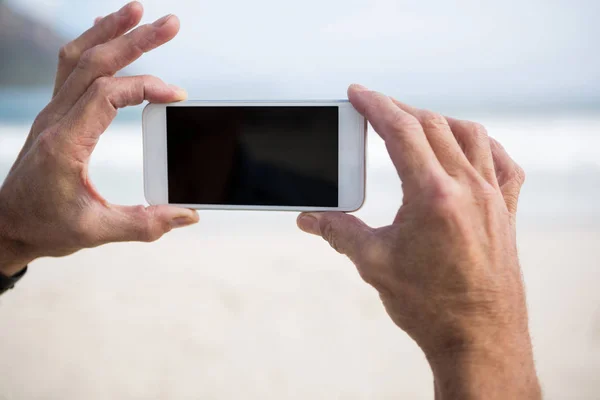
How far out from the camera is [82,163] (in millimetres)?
1198

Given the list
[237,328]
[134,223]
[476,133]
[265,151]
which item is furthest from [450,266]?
[237,328]

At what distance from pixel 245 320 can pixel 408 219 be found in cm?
217

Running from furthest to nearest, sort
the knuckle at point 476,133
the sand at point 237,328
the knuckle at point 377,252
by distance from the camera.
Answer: the sand at point 237,328
the knuckle at point 476,133
the knuckle at point 377,252

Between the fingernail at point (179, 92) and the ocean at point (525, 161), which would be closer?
the fingernail at point (179, 92)

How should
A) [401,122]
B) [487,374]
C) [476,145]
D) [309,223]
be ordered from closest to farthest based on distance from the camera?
1. [487,374]
2. [401,122]
3. [476,145]
4. [309,223]

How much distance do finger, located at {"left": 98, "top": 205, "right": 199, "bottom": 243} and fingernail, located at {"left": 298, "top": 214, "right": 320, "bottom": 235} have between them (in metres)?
0.32

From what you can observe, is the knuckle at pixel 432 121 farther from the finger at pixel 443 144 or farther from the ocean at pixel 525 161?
the ocean at pixel 525 161

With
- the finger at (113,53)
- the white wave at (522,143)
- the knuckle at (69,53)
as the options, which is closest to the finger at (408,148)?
the finger at (113,53)

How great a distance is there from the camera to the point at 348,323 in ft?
9.60

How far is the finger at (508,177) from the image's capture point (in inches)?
47.9

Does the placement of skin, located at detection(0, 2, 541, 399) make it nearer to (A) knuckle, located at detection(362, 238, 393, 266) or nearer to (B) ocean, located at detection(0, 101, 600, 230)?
(A) knuckle, located at detection(362, 238, 393, 266)

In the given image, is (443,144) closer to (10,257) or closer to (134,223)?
(134,223)

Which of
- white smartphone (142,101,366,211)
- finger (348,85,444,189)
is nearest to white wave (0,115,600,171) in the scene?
white smartphone (142,101,366,211)

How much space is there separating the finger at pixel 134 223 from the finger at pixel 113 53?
0.27 meters
